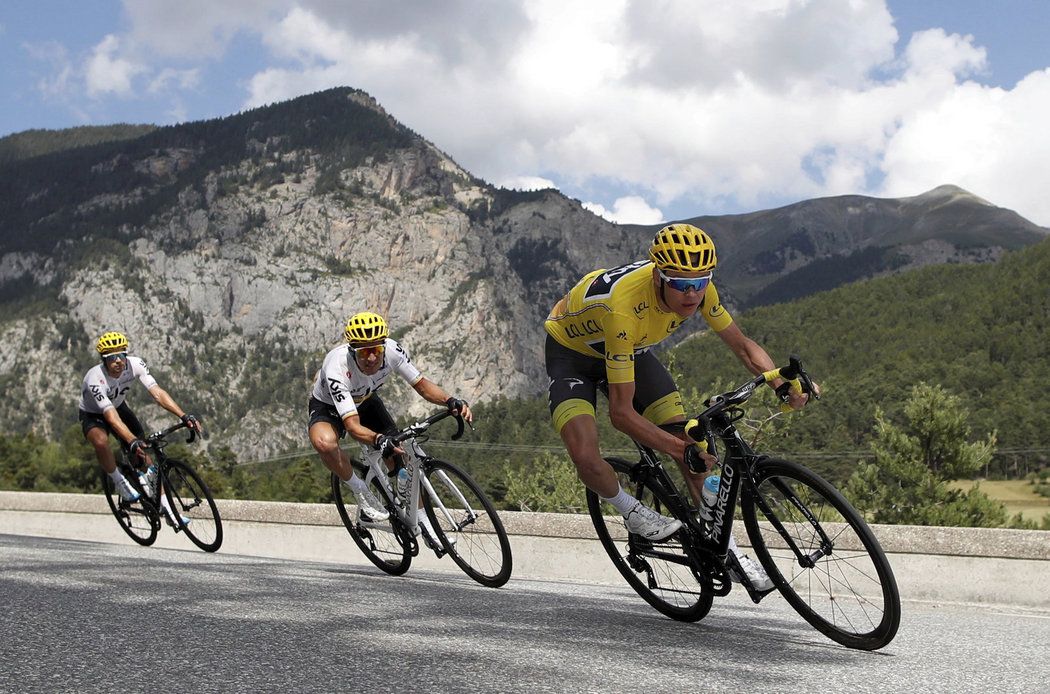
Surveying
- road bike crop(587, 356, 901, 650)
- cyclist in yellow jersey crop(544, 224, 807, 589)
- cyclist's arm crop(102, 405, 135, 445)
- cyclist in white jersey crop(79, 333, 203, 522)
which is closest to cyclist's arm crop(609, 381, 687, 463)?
cyclist in yellow jersey crop(544, 224, 807, 589)

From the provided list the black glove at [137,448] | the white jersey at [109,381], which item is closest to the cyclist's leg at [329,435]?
the white jersey at [109,381]

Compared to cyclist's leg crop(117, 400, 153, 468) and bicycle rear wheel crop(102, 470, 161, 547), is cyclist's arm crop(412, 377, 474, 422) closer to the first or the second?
cyclist's leg crop(117, 400, 153, 468)

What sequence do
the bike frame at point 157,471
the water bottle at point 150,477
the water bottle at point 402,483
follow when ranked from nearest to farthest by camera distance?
the water bottle at point 402,483
the bike frame at point 157,471
the water bottle at point 150,477

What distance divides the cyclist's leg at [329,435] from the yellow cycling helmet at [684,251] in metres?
4.31

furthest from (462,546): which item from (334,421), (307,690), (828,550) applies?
(307,690)

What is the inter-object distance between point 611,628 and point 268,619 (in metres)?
1.71

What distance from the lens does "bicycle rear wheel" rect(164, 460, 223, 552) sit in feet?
35.0

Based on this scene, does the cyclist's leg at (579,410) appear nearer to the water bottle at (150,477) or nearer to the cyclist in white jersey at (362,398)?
the cyclist in white jersey at (362,398)

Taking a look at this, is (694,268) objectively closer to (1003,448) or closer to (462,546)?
(462,546)

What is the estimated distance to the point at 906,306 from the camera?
17062cm

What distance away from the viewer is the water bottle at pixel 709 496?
520cm

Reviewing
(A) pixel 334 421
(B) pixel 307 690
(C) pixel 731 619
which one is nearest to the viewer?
(B) pixel 307 690

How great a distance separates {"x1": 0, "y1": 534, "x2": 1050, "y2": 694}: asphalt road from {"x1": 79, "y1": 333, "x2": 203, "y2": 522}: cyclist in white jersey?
13.0ft

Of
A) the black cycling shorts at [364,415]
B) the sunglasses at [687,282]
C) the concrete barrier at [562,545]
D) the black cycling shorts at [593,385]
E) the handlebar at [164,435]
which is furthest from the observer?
the handlebar at [164,435]
